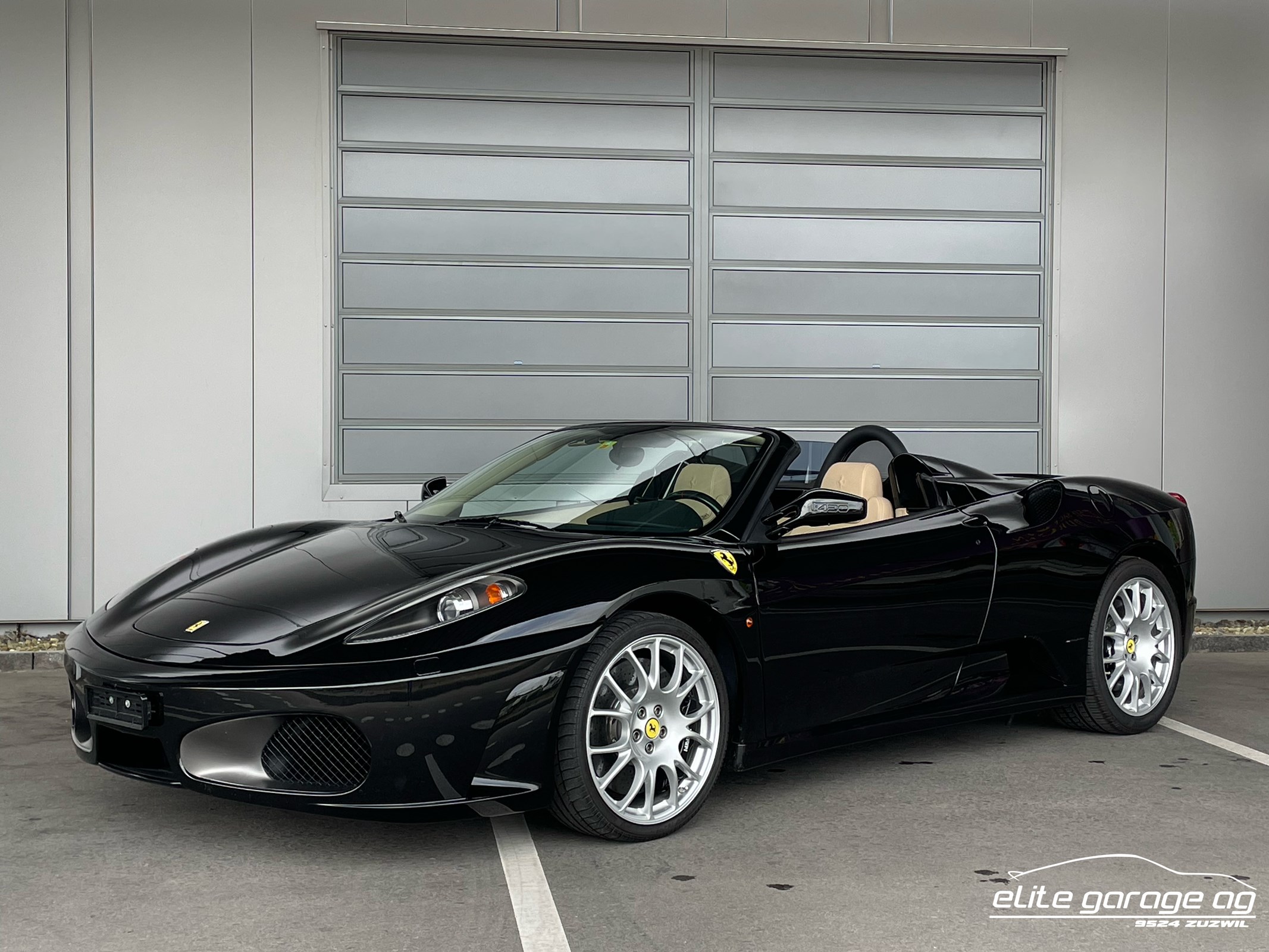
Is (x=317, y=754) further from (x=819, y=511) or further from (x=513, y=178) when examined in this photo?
(x=513, y=178)

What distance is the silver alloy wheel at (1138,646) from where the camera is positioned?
5184 millimetres

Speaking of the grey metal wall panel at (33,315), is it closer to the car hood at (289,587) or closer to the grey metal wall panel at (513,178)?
the grey metal wall panel at (513,178)

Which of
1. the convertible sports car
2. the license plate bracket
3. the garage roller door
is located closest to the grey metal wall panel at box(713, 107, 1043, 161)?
the garage roller door

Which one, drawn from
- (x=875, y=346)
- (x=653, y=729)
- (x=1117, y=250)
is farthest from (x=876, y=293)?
(x=653, y=729)

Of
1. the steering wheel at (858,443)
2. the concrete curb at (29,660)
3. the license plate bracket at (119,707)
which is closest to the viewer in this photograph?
the license plate bracket at (119,707)

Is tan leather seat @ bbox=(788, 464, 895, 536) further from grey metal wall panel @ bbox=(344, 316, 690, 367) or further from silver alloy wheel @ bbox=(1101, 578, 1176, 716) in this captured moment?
grey metal wall panel @ bbox=(344, 316, 690, 367)

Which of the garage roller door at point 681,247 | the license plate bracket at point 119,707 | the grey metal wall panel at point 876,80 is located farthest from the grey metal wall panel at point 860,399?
the license plate bracket at point 119,707

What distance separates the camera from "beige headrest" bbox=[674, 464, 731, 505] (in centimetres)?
432

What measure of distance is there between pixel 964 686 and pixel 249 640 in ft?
8.18

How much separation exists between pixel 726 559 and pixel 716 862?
91 cm

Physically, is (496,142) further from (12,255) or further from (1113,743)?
(1113,743)

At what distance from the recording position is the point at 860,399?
8.59 metres

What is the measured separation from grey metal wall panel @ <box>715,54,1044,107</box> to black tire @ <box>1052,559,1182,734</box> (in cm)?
437

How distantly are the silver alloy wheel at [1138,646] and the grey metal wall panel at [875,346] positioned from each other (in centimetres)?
353
